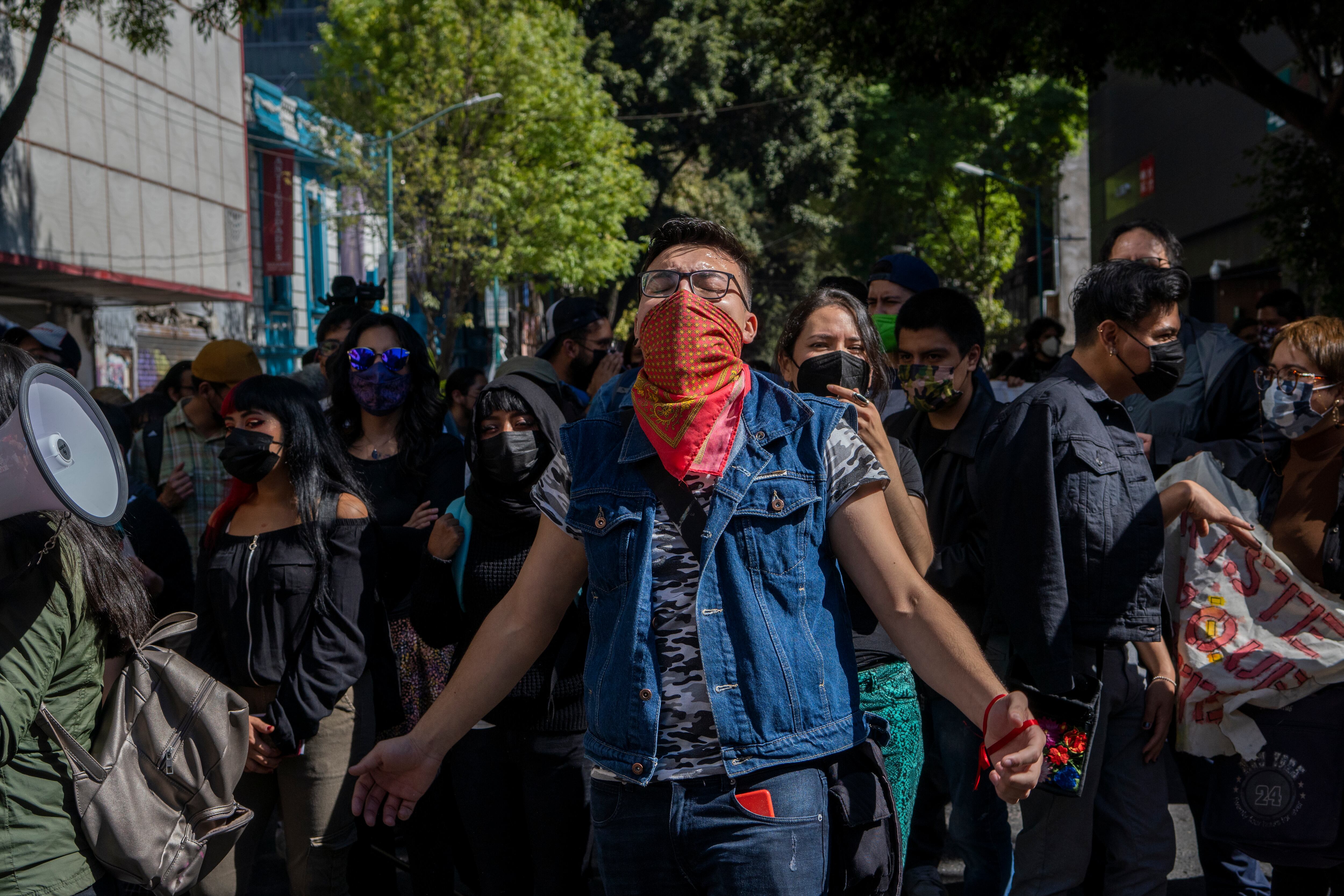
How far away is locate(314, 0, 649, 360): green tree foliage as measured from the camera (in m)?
25.3

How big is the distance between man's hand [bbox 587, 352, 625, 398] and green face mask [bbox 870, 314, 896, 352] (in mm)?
1282

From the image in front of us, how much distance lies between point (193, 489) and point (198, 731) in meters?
2.85

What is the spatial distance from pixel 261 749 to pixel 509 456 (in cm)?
114

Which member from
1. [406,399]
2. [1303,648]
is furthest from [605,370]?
[1303,648]

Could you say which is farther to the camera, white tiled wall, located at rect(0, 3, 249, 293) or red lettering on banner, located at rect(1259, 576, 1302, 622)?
white tiled wall, located at rect(0, 3, 249, 293)

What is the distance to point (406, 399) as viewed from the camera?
16.3 ft

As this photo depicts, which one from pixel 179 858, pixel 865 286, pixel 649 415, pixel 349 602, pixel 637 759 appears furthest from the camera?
A: pixel 865 286

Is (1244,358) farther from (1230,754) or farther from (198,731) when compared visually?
(198,731)

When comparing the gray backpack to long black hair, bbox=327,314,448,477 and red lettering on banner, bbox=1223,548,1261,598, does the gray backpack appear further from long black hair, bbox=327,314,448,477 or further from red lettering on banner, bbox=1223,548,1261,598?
red lettering on banner, bbox=1223,548,1261,598

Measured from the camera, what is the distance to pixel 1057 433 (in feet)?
10.9

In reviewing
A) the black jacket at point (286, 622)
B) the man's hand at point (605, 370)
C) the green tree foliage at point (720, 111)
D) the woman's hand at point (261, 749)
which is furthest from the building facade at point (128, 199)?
the woman's hand at point (261, 749)

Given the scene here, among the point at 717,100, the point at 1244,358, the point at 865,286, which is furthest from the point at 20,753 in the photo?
the point at 717,100

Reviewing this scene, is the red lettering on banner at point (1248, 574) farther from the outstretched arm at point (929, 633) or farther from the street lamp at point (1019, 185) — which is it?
the street lamp at point (1019, 185)

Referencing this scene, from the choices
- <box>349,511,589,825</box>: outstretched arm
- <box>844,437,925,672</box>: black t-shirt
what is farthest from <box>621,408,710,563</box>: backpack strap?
<box>844,437,925,672</box>: black t-shirt
